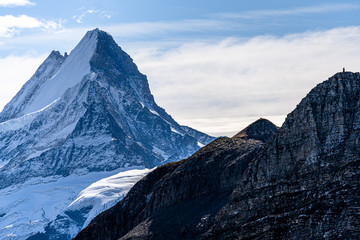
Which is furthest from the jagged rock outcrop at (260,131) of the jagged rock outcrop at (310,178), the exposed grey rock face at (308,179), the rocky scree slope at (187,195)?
the jagged rock outcrop at (310,178)

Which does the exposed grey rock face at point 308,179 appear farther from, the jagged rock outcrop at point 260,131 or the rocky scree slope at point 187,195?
the jagged rock outcrop at point 260,131

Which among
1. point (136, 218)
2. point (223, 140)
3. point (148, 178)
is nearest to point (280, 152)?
point (223, 140)

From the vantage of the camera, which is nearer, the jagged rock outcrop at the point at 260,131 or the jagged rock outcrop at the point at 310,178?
the jagged rock outcrop at the point at 310,178

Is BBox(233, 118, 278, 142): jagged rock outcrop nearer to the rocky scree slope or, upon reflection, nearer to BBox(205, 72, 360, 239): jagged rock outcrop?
the rocky scree slope

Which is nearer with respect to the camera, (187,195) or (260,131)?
(187,195)

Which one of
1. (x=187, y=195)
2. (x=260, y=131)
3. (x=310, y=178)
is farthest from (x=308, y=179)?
(x=260, y=131)

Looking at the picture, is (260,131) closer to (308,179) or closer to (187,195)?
(187,195)

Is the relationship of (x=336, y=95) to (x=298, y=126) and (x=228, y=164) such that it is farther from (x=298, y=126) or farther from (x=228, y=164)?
(x=228, y=164)

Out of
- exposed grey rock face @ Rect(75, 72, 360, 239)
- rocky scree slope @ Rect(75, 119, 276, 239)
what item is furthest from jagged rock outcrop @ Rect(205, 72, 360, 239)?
rocky scree slope @ Rect(75, 119, 276, 239)
